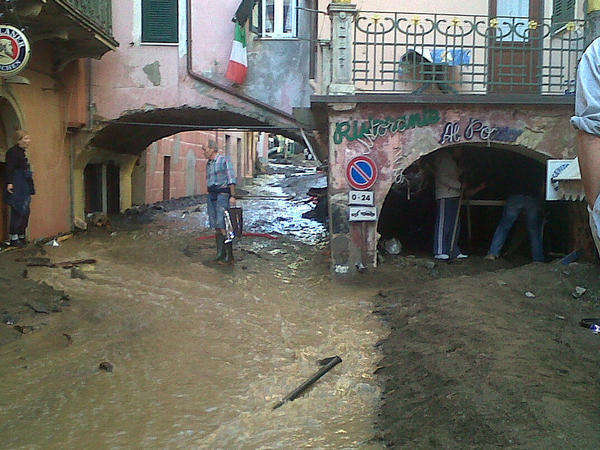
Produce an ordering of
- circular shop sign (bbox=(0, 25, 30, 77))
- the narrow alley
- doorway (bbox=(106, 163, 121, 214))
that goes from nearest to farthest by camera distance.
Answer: the narrow alley, circular shop sign (bbox=(0, 25, 30, 77)), doorway (bbox=(106, 163, 121, 214))

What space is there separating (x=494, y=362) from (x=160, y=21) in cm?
1022

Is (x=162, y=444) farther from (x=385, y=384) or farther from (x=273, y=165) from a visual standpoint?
(x=273, y=165)

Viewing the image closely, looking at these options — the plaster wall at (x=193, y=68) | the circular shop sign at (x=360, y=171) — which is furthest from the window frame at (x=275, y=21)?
the circular shop sign at (x=360, y=171)

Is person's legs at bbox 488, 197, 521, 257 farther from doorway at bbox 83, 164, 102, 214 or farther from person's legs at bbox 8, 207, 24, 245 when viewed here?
doorway at bbox 83, 164, 102, 214

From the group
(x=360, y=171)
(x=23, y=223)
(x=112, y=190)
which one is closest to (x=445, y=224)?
(x=360, y=171)

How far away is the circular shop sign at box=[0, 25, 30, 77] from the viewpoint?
28.5ft

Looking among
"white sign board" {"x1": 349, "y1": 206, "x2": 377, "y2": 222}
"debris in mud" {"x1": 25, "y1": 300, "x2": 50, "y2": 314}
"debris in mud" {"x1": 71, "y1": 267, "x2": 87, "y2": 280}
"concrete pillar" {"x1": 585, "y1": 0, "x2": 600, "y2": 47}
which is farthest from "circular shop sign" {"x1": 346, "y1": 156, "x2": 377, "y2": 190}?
"debris in mud" {"x1": 25, "y1": 300, "x2": 50, "y2": 314}

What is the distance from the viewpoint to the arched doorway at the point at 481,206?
1104cm

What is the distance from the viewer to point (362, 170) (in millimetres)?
9266

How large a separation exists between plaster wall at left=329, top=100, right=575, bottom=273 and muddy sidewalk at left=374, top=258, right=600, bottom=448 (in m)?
1.57

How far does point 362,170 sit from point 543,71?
3978 millimetres

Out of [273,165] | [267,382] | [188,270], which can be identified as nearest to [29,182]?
[188,270]

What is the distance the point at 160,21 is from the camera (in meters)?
12.6

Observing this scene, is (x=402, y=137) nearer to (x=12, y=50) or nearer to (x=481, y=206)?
(x=481, y=206)
